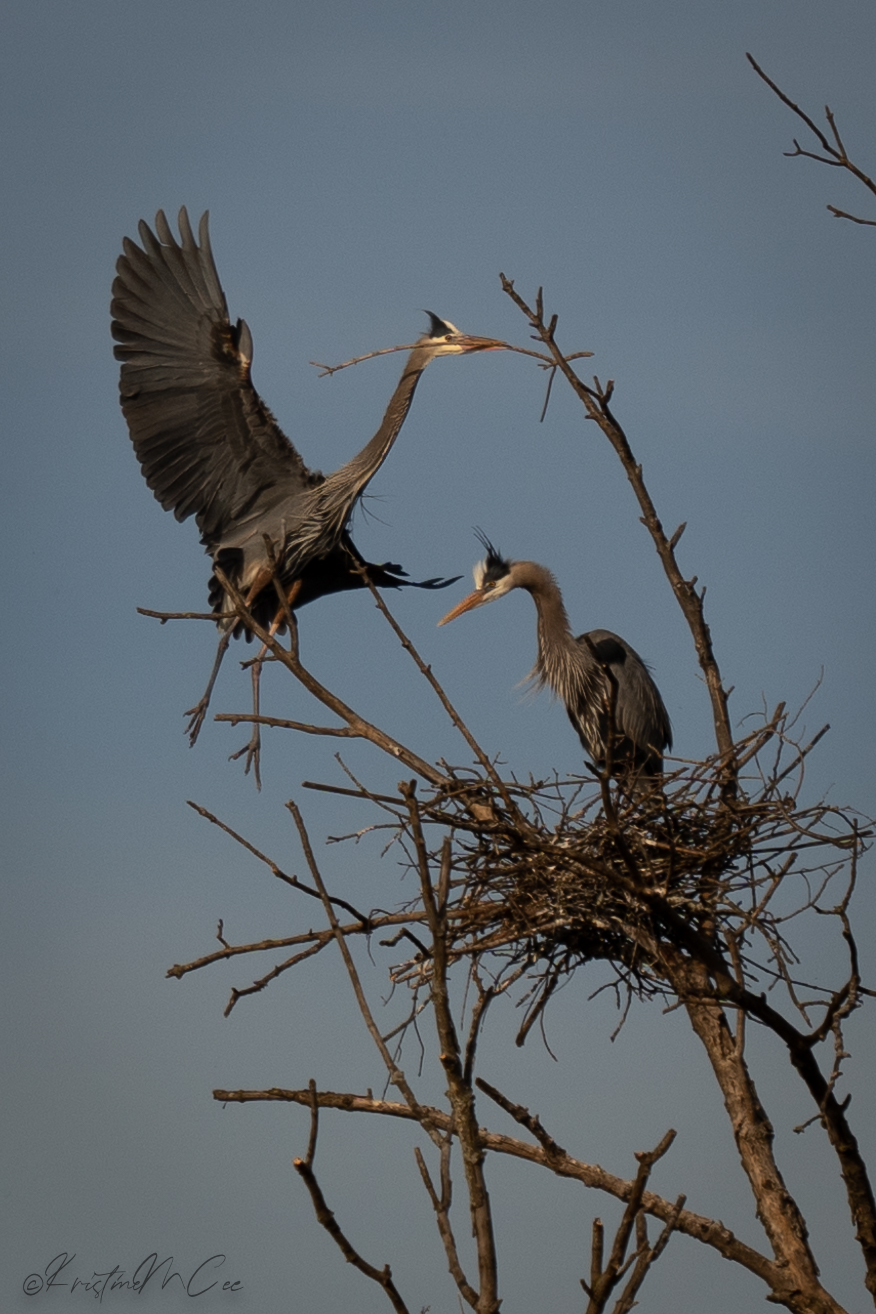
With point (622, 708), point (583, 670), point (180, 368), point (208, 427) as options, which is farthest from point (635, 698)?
point (180, 368)

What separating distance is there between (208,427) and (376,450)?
1.00 metres

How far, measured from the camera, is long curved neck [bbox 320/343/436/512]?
8016 mm

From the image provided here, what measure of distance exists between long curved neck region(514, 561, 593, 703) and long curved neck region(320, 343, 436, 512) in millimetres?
1099

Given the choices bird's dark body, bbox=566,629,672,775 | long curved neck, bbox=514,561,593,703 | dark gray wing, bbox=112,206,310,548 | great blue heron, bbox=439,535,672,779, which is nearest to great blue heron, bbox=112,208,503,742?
dark gray wing, bbox=112,206,310,548

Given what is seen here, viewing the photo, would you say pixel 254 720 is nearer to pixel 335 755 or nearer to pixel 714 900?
pixel 335 755

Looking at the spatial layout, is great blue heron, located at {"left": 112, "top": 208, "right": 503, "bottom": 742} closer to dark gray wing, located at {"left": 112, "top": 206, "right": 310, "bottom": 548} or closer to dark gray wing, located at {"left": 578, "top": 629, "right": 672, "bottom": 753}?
dark gray wing, located at {"left": 112, "top": 206, "right": 310, "bottom": 548}

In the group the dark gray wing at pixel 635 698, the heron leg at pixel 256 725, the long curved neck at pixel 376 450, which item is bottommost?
the heron leg at pixel 256 725

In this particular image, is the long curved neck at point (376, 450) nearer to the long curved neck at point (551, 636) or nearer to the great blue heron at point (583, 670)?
the great blue heron at point (583, 670)

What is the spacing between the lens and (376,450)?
8.19 m

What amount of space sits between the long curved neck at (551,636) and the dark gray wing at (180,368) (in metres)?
1.45

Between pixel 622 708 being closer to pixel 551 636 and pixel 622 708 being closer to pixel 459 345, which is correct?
pixel 551 636

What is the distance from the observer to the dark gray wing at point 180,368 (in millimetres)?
7527

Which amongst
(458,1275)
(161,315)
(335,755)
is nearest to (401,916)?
(335,755)

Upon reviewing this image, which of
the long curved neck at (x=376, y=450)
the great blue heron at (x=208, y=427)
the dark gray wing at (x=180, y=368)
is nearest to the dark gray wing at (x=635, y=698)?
the great blue heron at (x=208, y=427)
